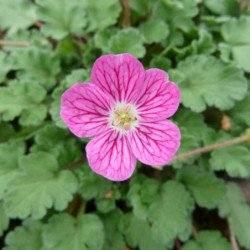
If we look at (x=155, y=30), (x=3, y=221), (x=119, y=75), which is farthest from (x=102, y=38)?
(x=3, y=221)

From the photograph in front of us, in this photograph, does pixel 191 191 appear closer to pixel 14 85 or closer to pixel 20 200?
pixel 20 200

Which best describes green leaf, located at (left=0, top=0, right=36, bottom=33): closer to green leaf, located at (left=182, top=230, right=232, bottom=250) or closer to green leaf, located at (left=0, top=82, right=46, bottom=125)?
green leaf, located at (left=0, top=82, right=46, bottom=125)

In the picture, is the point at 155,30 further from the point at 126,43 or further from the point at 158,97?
the point at 158,97

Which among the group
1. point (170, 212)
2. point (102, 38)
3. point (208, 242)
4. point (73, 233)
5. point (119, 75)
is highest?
point (119, 75)

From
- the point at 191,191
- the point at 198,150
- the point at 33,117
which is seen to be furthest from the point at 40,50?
the point at 191,191

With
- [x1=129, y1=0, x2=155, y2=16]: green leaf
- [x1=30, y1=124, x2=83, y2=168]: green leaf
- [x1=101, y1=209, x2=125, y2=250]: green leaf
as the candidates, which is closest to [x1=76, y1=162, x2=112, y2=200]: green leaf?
[x1=30, y1=124, x2=83, y2=168]: green leaf

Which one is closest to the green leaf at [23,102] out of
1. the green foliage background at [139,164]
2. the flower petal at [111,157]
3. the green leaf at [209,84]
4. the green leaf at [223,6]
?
the green foliage background at [139,164]

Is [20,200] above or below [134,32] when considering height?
below
